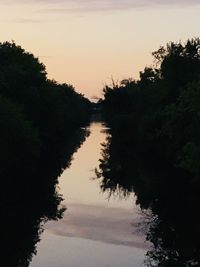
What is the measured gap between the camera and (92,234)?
37.8m

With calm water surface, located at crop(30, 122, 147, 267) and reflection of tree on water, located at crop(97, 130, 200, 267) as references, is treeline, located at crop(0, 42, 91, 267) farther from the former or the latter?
reflection of tree on water, located at crop(97, 130, 200, 267)

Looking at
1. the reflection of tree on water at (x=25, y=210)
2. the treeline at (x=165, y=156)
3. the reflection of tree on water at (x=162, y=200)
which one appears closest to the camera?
the reflection of tree on water at (x=162, y=200)

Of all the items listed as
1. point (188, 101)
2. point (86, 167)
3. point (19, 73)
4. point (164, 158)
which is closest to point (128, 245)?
point (188, 101)

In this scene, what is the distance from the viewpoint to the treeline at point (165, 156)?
117 ft

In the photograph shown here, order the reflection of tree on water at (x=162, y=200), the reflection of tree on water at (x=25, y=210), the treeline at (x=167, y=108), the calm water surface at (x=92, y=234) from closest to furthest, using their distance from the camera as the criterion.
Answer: the calm water surface at (x=92, y=234) < the reflection of tree on water at (x=162, y=200) < the reflection of tree on water at (x=25, y=210) < the treeline at (x=167, y=108)

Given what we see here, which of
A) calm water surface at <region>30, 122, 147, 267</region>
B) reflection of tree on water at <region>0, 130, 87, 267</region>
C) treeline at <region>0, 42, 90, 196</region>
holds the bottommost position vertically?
calm water surface at <region>30, 122, 147, 267</region>

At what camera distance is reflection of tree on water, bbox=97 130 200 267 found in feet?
105

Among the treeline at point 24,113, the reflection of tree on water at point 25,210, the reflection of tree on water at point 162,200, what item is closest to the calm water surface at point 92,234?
the reflection of tree on water at point 25,210

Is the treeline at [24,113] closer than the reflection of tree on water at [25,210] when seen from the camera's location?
No

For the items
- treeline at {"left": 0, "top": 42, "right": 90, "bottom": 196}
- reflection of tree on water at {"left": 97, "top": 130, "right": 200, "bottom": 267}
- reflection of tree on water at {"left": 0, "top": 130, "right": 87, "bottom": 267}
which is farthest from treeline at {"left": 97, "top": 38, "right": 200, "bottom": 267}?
treeline at {"left": 0, "top": 42, "right": 90, "bottom": 196}

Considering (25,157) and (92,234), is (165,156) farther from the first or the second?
(92,234)

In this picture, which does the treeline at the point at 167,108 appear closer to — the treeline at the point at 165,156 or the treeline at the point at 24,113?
the treeline at the point at 165,156

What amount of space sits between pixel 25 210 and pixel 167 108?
77.3ft

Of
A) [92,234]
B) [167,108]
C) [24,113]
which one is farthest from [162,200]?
[24,113]
